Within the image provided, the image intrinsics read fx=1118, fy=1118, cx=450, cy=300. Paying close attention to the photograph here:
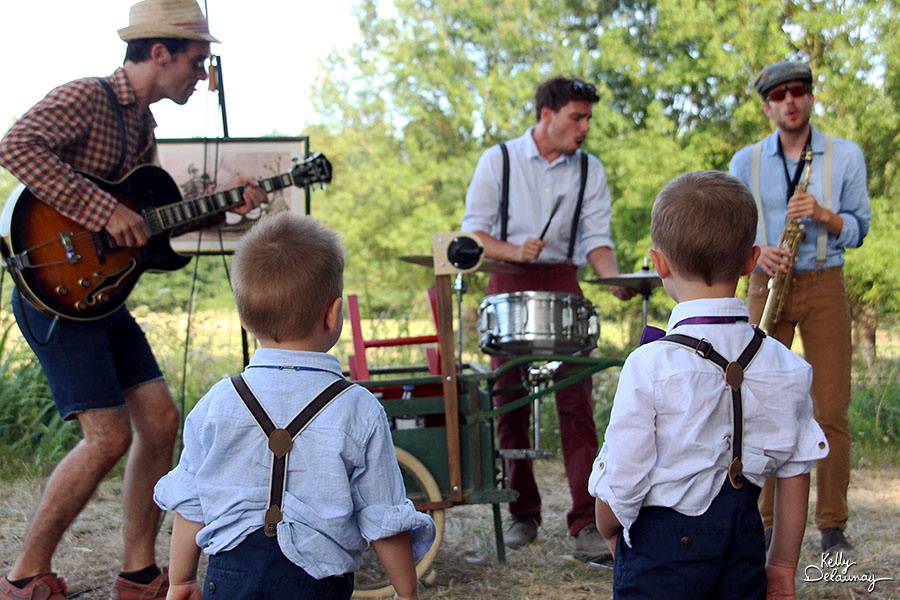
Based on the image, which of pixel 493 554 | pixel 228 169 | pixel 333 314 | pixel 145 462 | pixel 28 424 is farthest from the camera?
pixel 28 424

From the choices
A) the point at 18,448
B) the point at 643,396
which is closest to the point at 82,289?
the point at 643,396

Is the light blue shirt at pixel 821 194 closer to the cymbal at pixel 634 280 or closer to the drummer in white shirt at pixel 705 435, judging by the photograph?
the cymbal at pixel 634 280

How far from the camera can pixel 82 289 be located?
12.4ft

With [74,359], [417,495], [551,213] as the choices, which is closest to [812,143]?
[551,213]

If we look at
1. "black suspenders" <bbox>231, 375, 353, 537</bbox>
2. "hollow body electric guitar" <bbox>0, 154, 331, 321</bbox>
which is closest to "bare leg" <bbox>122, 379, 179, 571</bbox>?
"hollow body electric guitar" <bbox>0, 154, 331, 321</bbox>

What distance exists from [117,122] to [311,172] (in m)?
1.16

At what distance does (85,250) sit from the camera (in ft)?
12.6

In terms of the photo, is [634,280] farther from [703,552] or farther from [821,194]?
[703,552]

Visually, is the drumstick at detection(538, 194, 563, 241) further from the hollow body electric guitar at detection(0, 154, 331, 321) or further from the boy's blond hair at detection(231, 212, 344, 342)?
the boy's blond hair at detection(231, 212, 344, 342)

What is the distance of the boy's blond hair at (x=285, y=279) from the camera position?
2.22 meters

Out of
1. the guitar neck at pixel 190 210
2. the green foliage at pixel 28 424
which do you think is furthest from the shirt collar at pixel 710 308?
the green foliage at pixel 28 424

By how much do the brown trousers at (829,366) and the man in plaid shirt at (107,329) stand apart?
249 centimetres

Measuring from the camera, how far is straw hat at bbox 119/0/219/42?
3982 mm
